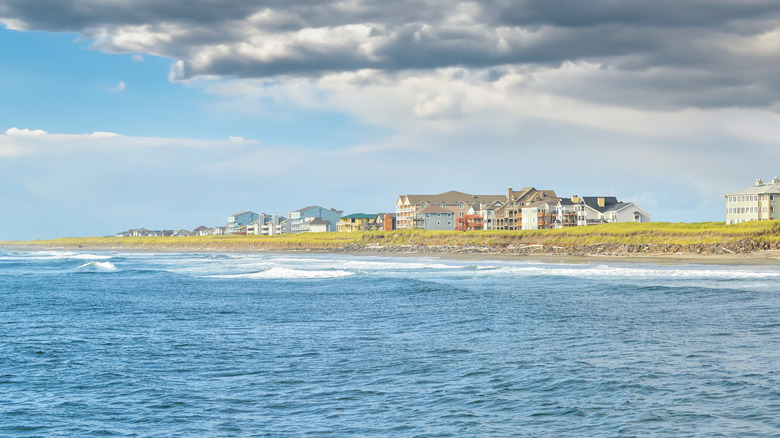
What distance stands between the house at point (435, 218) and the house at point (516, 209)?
16.1 meters

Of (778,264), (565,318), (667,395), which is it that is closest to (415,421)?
(667,395)

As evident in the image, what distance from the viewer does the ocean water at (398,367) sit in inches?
473

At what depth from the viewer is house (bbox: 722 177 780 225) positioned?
10412 centimetres

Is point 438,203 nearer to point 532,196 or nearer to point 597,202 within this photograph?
point 532,196

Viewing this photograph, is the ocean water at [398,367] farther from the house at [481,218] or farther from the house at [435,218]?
the house at [435,218]

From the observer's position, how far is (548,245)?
105188 millimetres

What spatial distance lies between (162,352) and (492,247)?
9690cm

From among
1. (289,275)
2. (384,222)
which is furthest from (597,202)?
(289,275)

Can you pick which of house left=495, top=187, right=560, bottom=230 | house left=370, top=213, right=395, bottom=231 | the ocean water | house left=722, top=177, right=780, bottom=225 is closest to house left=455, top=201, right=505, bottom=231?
house left=495, top=187, right=560, bottom=230

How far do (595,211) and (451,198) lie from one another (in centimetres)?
5248

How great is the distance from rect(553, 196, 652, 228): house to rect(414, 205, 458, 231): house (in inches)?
1458

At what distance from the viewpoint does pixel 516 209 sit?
155 meters

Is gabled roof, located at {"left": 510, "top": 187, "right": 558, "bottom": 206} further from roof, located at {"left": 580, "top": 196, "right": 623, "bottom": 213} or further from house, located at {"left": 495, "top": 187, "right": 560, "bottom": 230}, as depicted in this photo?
roof, located at {"left": 580, "top": 196, "right": 623, "bottom": 213}

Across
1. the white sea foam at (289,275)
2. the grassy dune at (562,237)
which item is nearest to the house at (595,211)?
the grassy dune at (562,237)
